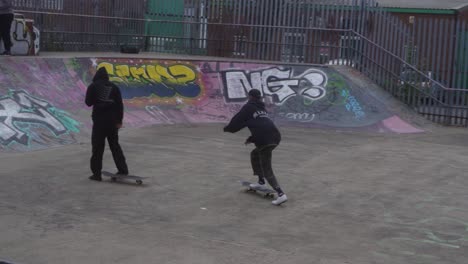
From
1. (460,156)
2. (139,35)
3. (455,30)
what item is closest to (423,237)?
(460,156)

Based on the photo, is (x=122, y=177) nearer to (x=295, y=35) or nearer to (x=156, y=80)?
(x=156, y=80)

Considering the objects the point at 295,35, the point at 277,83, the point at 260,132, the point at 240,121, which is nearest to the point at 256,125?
the point at 260,132

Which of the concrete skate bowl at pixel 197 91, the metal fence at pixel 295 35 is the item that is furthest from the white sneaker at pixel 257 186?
the metal fence at pixel 295 35

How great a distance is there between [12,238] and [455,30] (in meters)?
15.5

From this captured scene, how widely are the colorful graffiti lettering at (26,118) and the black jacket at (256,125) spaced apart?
5113mm

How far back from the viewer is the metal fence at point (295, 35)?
19.5 meters

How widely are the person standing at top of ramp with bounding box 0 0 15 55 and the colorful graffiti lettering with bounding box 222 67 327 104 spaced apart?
6.04 meters

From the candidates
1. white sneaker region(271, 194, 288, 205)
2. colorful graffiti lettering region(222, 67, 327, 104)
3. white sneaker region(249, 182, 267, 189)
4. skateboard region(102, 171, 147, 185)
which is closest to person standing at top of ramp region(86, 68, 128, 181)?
skateboard region(102, 171, 147, 185)

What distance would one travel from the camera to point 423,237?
836 cm

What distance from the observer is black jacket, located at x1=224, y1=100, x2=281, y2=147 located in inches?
384

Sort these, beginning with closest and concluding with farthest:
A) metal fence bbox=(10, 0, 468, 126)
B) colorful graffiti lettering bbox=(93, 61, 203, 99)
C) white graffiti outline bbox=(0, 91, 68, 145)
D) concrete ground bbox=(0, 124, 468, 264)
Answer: concrete ground bbox=(0, 124, 468, 264) → white graffiti outline bbox=(0, 91, 68, 145) → colorful graffiti lettering bbox=(93, 61, 203, 99) → metal fence bbox=(10, 0, 468, 126)

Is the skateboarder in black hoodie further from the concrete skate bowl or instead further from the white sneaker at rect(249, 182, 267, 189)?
the concrete skate bowl

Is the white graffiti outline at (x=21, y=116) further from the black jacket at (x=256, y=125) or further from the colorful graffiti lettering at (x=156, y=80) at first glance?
the black jacket at (x=256, y=125)

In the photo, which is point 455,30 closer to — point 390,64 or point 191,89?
point 390,64
